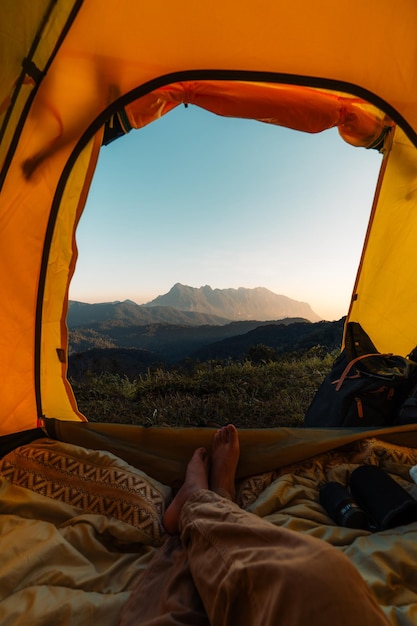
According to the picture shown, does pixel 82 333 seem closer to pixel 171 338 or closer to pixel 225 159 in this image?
pixel 171 338

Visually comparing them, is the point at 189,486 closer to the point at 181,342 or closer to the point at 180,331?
the point at 181,342

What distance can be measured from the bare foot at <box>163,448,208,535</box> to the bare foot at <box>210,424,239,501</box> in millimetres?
36

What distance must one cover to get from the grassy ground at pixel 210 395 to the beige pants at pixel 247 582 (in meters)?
0.82

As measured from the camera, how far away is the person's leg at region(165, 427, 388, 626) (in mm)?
502

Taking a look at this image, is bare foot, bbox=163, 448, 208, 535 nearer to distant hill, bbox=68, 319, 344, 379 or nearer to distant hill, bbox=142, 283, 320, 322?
distant hill, bbox=68, 319, 344, 379

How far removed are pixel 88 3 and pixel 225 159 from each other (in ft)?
11.2

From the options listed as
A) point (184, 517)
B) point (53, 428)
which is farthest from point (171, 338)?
point (184, 517)

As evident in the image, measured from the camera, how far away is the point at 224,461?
1303 mm

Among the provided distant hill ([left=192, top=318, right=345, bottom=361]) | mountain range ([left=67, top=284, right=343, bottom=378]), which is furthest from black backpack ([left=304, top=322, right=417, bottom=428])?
distant hill ([left=192, top=318, right=345, bottom=361])

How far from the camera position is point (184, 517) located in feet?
2.88

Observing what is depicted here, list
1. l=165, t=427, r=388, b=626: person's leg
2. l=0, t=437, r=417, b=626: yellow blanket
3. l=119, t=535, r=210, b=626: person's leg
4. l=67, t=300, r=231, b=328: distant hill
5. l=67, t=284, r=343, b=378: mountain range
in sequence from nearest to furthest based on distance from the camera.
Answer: l=165, t=427, r=388, b=626: person's leg → l=119, t=535, r=210, b=626: person's leg → l=0, t=437, r=417, b=626: yellow blanket → l=67, t=284, r=343, b=378: mountain range → l=67, t=300, r=231, b=328: distant hill

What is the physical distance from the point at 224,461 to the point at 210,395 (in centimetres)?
132

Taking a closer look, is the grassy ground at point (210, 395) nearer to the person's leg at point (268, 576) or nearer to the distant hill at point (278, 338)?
the person's leg at point (268, 576)

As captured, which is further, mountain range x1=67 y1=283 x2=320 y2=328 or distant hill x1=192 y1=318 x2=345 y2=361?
mountain range x1=67 y1=283 x2=320 y2=328
